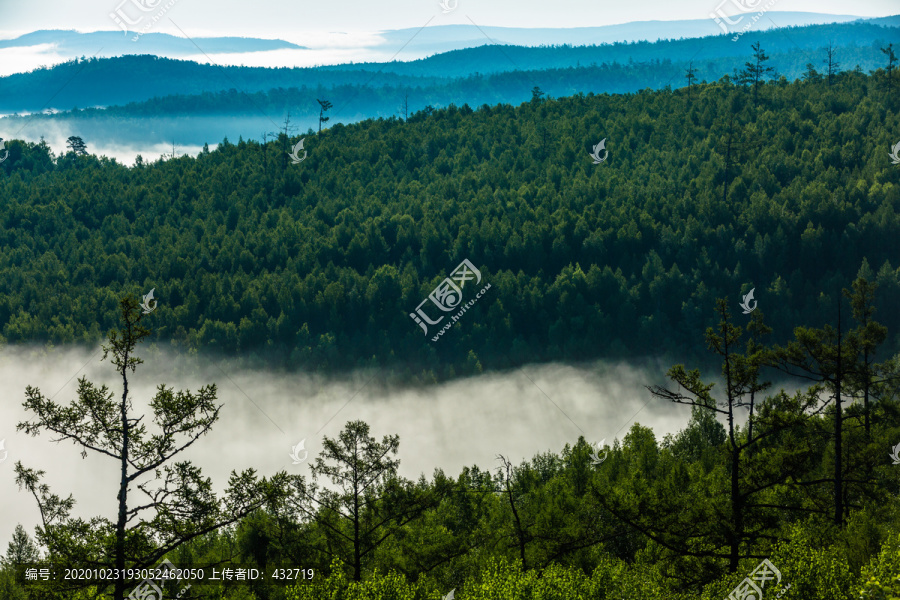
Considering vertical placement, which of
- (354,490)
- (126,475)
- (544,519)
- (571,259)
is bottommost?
(544,519)

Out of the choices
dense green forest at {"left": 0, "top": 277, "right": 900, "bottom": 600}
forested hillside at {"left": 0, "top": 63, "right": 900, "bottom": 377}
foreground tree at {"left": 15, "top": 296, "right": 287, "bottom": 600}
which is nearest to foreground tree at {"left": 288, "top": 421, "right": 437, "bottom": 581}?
dense green forest at {"left": 0, "top": 277, "right": 900, "bottom": 600}

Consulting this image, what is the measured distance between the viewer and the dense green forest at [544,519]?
2175 centimetres

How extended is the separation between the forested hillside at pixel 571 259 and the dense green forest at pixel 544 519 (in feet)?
339

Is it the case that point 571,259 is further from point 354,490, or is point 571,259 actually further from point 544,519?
point 354,490

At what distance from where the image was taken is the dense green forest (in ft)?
71.4

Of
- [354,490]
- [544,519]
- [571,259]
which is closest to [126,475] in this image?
[354,490]

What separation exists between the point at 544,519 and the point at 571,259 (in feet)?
386

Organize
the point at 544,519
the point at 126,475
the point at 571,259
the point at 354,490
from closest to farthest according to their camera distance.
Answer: the point at 126,475, the point at 354,490, the point at 544,519, the point at 571,259

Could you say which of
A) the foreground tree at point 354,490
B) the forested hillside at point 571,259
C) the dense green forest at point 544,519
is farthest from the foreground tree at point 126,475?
the forested hillside at point 571,259

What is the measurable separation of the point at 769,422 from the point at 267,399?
6338 inches

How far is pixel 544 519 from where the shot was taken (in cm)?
4850

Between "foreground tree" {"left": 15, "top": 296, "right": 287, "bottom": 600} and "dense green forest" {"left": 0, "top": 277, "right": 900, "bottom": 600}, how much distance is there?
5 centimetres

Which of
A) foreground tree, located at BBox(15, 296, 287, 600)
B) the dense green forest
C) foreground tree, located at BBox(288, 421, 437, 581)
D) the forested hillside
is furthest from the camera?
the forested hillside

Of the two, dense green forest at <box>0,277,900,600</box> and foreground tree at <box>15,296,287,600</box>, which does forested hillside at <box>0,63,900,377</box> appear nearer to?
dense green forest at <box>0,277,900,600</box>
